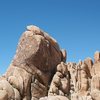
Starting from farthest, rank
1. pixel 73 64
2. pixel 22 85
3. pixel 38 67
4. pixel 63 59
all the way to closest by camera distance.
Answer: pixel 73 64, pixel 63 59, pixel 38 67, pixel 22 85

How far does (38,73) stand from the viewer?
49.8 metres

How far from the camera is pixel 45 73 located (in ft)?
168

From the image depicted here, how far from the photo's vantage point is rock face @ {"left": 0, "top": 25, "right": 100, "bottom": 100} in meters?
47.0

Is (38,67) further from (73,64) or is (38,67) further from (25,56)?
(73,64)

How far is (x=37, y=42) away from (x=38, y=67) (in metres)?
3.66

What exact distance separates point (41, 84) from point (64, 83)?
148 inches

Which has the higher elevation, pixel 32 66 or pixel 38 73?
pixel 32 66

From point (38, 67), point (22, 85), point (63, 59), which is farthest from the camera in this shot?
point (63, 59)

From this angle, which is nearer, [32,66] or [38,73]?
[32,66]

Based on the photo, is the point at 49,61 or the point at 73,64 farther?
the point at 73,64

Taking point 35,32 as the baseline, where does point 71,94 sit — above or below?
below

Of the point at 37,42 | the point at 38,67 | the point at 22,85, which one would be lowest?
the point at 22,85

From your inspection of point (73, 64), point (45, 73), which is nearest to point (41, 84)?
point (45, 73)

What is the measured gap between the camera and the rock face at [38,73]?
154ft
